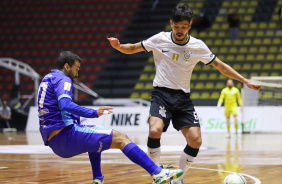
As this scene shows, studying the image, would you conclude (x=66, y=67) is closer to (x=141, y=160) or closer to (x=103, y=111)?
(x=103, y=111)

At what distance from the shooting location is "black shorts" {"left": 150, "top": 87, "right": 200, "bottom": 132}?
5652mm

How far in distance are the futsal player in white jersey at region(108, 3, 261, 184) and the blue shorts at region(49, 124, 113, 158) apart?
2.59 feet

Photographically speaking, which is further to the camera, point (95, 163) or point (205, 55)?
point (205, 55)

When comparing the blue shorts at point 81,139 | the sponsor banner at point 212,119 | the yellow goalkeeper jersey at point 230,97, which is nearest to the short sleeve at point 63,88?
the blue shorts at point 81,139

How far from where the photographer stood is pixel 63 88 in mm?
4891

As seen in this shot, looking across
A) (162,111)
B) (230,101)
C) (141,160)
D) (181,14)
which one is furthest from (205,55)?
(230,101)

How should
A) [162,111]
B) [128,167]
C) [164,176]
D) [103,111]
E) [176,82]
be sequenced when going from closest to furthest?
1. [103,111]
2. [164,176]
3. [162,111]
4. [176,82]
5. [128,167]

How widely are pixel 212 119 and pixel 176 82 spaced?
12732mm

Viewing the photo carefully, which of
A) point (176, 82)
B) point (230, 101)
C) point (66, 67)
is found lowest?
point (230, 101)

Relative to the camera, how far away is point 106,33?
2625cm

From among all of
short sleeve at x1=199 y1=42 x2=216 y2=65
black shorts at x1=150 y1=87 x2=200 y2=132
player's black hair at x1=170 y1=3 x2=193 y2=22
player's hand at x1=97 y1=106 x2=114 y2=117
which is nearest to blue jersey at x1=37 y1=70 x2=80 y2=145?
player's hand at x1=97 y1=106 x2=114 y2=117

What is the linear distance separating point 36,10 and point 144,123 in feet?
42.8

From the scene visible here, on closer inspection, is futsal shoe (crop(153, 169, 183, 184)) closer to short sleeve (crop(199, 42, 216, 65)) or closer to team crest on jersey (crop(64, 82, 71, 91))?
team crest on jersey (crop(64, 82, 71, 91))

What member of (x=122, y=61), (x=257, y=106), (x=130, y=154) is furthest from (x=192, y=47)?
(x=122, y=61)
